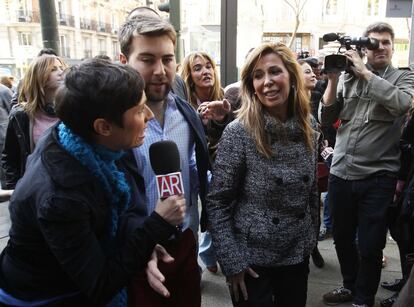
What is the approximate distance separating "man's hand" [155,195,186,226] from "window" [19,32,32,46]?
29280mm

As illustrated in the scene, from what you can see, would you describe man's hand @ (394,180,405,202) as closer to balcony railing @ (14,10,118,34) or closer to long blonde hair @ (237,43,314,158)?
long blonde hair @ (237,43,314,158)

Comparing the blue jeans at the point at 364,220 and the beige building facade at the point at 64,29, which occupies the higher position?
the beige building facade at the point at 64,29

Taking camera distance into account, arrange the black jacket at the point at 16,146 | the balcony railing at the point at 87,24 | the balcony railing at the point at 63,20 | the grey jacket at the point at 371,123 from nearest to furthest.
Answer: the grey jacket at the point at 371,123 → the black jacket at the point at 16,146 → the balcony railing at the point at 63,20 → the balcony railing at the point at 87,24

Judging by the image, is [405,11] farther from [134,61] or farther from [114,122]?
[114,122]

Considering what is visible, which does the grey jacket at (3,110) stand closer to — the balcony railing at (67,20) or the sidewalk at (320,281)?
the sidewalk at (320,281)

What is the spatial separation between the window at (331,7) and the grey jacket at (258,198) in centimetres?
1344

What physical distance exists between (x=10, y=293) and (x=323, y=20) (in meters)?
14.4

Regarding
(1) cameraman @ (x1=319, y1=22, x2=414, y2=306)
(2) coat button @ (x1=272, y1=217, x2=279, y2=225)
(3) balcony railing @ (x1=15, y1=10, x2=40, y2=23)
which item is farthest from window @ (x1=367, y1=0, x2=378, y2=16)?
(3) balcony railing @ (x1=15, y1=10, x2=40, y2=23)

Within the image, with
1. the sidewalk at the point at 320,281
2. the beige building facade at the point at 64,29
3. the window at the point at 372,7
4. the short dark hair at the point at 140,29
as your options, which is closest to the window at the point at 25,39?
the beige building facade at the point at 64,29

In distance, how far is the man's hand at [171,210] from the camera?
4.22ft

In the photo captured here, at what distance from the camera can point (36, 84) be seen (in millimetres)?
3074

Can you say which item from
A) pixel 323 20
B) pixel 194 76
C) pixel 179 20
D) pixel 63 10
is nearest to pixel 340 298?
pixel 194 76

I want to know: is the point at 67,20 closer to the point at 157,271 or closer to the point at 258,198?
the point at 258,198

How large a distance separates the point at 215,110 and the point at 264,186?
2.06 feet
